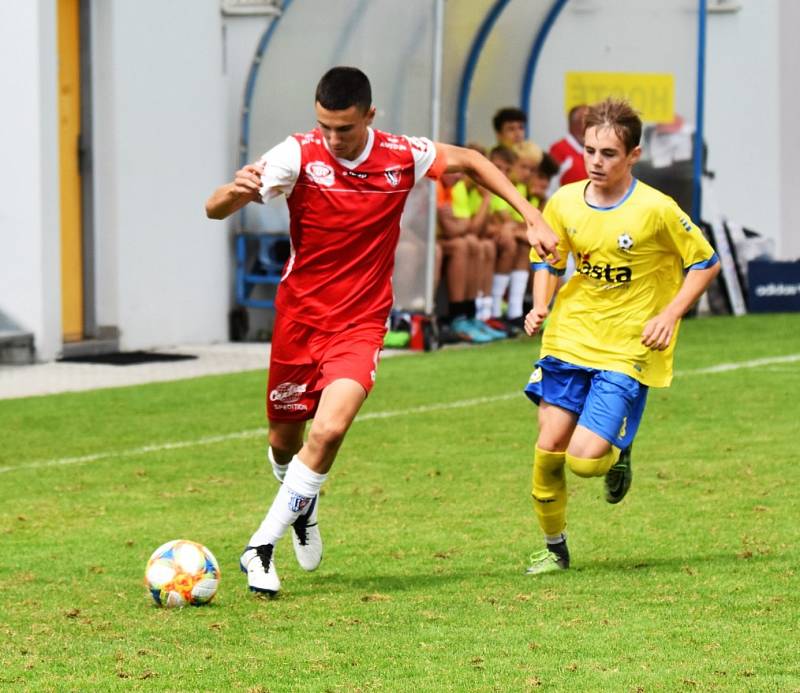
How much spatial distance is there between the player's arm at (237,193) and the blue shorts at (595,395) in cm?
146

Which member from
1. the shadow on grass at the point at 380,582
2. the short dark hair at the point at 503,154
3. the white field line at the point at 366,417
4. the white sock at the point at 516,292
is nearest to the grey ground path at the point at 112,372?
the white field line at the point at 366,417

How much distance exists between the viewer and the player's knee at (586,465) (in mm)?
6785

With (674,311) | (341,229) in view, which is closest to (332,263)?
(341,229)

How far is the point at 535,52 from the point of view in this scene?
796 inches

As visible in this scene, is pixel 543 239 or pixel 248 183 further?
pixel 543 239

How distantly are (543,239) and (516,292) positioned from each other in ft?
37.8

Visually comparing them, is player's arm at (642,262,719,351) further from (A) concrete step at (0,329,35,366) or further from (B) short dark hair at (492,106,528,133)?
(B) short dark hair at (492,106,528,133)

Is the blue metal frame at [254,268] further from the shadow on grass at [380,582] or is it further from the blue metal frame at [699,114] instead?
the shadow on grass at [380,582]

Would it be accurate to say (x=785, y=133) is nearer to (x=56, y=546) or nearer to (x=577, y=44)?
(x=577, y=44)

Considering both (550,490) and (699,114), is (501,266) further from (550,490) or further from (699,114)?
(550,490)

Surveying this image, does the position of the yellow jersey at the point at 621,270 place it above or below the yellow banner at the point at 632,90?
below

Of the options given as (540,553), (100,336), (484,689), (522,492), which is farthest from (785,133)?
(484,689)

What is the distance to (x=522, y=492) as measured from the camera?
352 inches

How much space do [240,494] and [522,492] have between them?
1.46 metres
